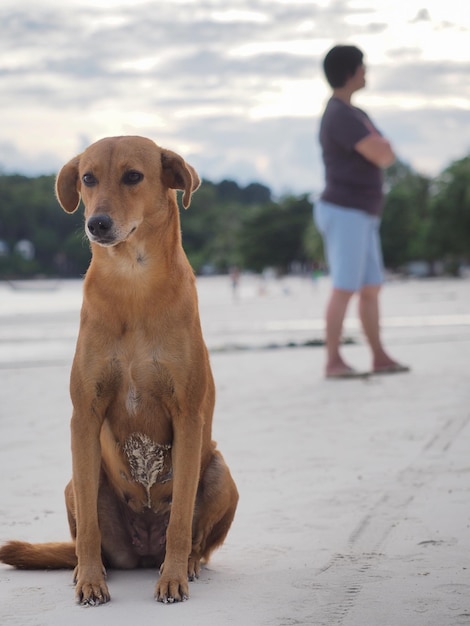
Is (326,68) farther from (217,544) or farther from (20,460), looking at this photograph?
(217,544)

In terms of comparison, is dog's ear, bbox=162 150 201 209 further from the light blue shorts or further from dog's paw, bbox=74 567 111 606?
the light blue shorts

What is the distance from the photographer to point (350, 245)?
9203mm

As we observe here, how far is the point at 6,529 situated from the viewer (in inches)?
169

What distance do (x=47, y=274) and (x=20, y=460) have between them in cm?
12566

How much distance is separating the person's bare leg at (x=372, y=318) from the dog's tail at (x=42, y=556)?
6006mm

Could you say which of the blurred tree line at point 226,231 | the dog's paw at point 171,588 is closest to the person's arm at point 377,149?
the dog's paw at point 171,588

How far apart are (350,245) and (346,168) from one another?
705 millimetres

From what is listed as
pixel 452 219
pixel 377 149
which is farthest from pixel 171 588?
pixel 452 219

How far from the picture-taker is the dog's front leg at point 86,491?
3.44 meters

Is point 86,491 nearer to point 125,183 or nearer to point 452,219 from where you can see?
point 125,183

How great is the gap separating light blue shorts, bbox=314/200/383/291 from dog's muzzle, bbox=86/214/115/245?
579 centimetres

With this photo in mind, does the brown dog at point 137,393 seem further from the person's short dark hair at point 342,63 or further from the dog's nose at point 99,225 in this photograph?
the person's short dark hair at point 342,63

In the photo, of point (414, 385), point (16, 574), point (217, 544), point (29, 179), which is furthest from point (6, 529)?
point (29, 179)

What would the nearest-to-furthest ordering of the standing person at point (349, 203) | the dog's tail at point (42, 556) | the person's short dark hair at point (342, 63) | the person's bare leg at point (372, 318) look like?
the dog's tail at point (42, 556) < the standing person at point (349, 203) < the person's short dark hair at point (342, 63) < the person's bare leg at point (372, 318)
